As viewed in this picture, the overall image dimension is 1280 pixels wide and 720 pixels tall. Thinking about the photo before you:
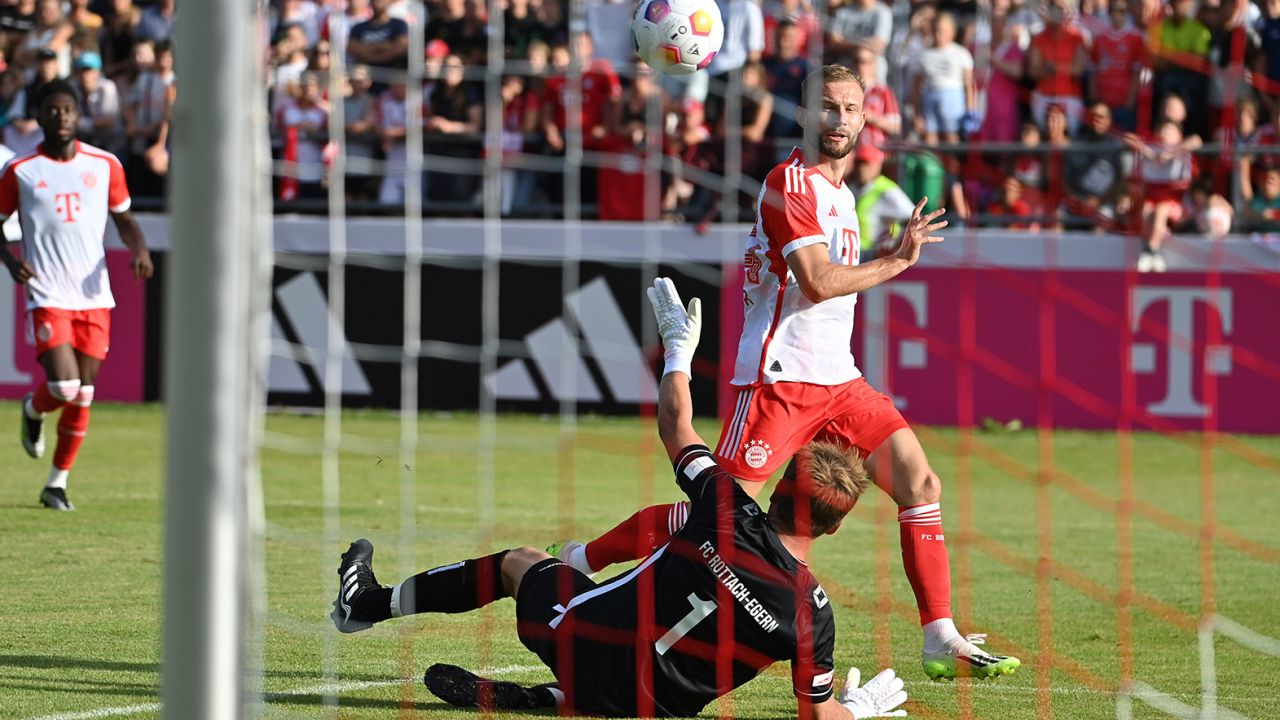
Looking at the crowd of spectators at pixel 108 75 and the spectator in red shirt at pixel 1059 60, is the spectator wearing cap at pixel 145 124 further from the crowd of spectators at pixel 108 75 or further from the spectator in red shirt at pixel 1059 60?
the spectator in red shirt at pixel 1059 60

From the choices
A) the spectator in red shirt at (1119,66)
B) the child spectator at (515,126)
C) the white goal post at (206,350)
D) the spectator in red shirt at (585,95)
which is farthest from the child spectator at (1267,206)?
the white goal post at (206,350)

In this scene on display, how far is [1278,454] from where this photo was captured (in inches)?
587

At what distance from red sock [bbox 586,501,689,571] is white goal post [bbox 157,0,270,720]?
332 cm

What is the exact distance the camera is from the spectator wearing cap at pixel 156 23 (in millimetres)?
18453

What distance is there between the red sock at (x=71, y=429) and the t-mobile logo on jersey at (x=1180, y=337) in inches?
369

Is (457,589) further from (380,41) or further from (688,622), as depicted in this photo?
(380,41)

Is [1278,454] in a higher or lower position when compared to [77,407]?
lower

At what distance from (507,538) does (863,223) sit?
16.1 ft

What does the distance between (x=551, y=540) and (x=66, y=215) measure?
12.9ft

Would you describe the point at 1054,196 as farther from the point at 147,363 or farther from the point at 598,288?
the point at 147,363

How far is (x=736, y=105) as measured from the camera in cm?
1589

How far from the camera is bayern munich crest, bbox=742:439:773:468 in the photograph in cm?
648

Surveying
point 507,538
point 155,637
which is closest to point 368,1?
point 507,538

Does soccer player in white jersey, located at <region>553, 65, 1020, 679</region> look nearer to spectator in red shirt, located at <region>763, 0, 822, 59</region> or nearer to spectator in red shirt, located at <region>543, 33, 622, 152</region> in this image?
spectator in red shirt, located at <region>763, 0, 822, 59</region>
